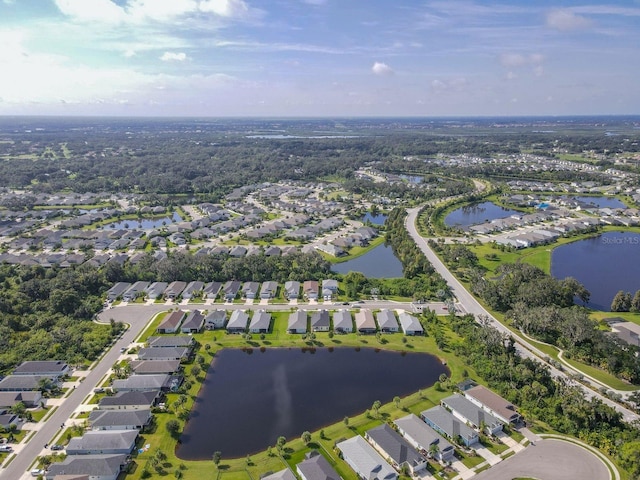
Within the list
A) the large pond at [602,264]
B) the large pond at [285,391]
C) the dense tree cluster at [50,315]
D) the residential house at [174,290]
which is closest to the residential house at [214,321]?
the large pond at [285,391]

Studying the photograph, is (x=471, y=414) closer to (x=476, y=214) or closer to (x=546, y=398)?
(x=546, y=398)

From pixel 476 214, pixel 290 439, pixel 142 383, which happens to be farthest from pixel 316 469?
pixel 476 214

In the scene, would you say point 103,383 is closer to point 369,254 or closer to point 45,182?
point 369,254

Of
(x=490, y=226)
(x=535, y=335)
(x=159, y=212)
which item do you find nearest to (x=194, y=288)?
(x=535, y=335)

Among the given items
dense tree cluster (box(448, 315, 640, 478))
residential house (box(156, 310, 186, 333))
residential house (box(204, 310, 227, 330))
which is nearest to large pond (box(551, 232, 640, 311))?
dense tree cluster (box(448, 315, 640, 478))

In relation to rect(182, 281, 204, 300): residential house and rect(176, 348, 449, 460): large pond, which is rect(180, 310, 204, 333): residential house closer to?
rect(176, 348, 449, 460): large pond
